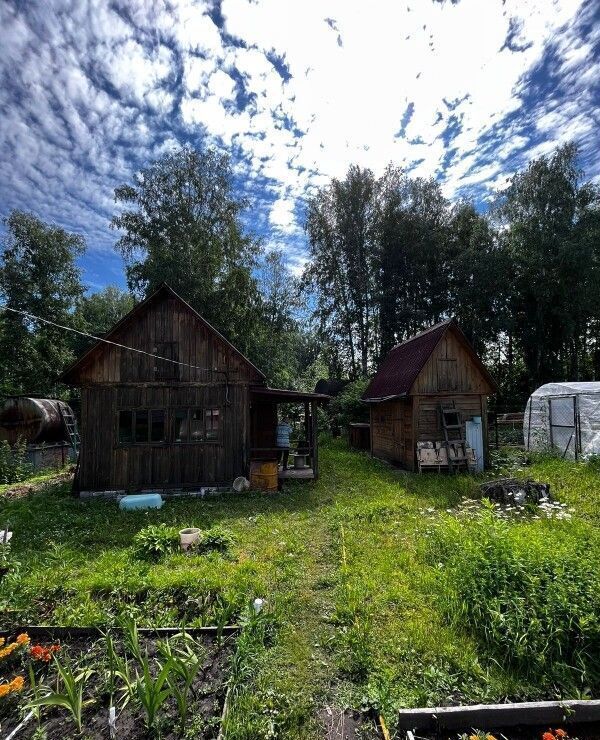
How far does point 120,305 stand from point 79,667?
4326cm

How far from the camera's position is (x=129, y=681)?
3131 millimetres

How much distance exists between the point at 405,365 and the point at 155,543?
462 inches

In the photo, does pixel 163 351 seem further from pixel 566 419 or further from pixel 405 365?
pixel 566 419

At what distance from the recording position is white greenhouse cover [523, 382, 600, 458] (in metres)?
12.5

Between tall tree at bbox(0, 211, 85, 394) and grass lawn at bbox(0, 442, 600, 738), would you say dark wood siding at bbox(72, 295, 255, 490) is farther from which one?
tall tree at bbox(0, 211, 85, 394)

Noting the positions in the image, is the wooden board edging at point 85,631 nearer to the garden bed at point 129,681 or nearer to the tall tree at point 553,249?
the garden bed at point 129,681

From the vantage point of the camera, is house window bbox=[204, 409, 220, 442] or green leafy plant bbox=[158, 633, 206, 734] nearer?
green leafy plant bbox=[158, 633, 206, 734]

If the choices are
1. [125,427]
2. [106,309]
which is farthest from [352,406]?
[106,309]

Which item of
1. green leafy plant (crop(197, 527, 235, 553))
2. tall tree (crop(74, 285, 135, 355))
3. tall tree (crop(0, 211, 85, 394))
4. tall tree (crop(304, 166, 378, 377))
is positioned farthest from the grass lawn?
tall tree (crop(74, 285, 135, 355))

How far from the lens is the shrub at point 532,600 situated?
3508 millimetres

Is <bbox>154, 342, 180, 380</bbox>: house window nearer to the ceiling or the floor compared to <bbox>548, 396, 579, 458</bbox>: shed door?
nearer to the ceiling

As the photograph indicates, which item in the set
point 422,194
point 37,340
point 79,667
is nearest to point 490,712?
point 79,667

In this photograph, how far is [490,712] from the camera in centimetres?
291

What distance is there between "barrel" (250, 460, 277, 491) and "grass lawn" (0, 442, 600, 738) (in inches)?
111
